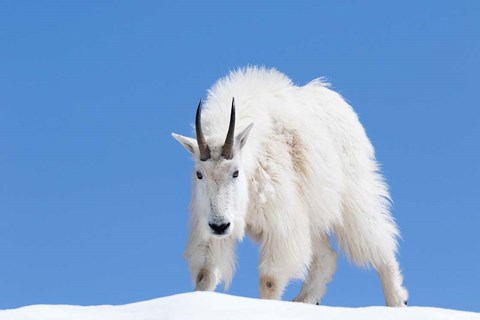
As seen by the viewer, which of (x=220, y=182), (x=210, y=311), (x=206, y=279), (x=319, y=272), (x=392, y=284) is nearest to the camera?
(x=210, y=311)

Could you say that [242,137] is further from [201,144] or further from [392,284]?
[392,284]

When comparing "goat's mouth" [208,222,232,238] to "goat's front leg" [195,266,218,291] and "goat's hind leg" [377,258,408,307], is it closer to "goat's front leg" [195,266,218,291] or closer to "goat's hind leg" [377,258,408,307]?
"goat's front leg" [195,266,218,291]

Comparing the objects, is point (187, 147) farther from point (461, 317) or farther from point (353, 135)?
point (461, 317)

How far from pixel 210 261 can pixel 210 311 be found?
3.33 m

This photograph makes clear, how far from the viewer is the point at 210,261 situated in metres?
8.86

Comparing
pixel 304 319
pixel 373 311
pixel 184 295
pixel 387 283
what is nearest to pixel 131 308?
pixel 184 295

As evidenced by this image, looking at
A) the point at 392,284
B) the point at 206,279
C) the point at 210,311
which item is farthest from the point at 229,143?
the point at 210,311

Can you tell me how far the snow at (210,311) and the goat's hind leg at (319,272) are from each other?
3.99m

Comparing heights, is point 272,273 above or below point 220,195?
below

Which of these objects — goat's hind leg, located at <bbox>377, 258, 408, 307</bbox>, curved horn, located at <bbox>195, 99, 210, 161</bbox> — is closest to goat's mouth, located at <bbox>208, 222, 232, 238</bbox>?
curved horn, located at <bbox>195, 99, 210, 161</bbox>

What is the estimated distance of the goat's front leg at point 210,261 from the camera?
882 centimetres

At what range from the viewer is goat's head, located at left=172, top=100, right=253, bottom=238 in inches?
333

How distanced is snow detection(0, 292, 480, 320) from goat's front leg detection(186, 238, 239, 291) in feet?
9.27

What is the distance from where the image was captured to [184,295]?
5914mm
